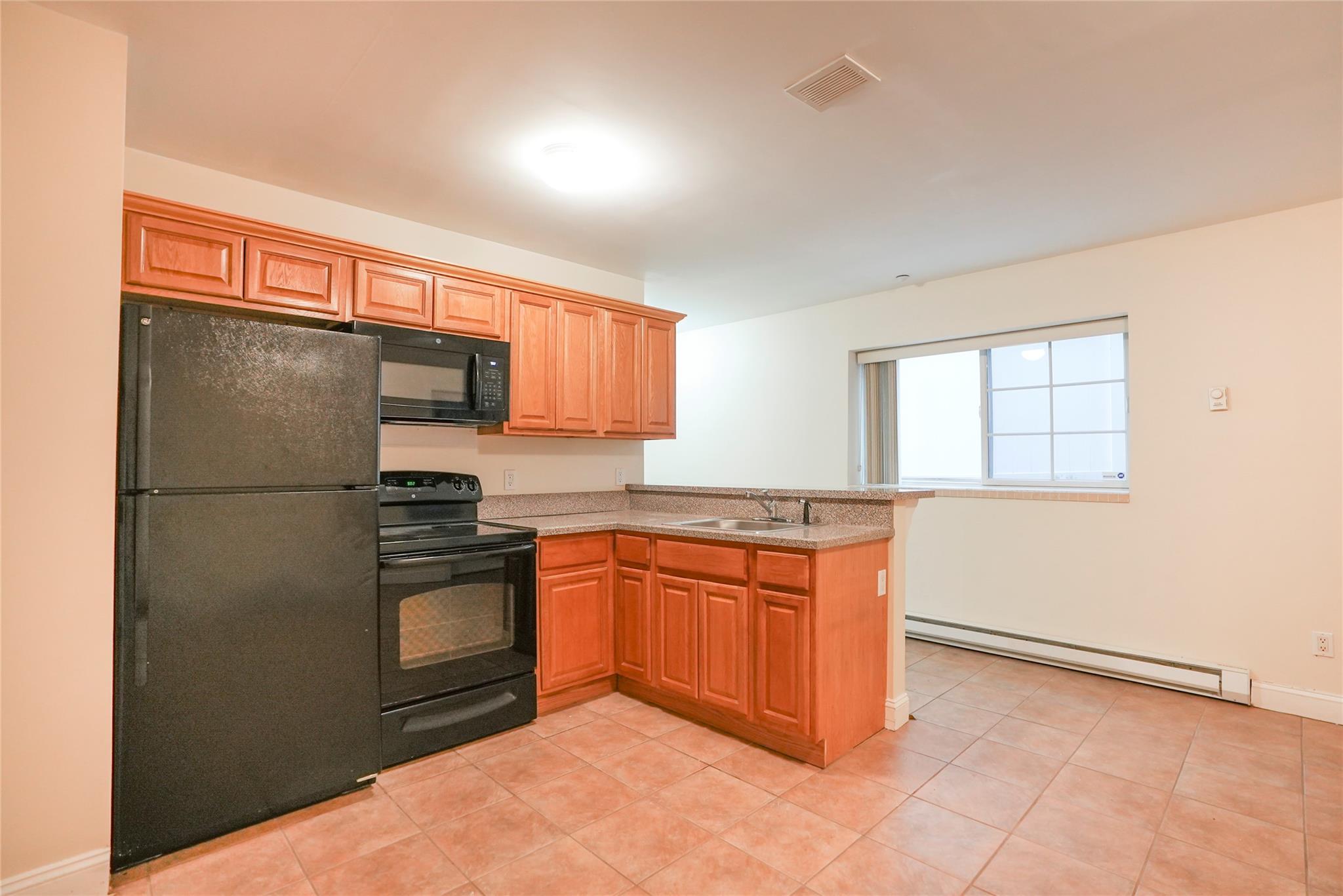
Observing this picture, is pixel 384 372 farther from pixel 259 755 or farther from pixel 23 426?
pixel 259 755

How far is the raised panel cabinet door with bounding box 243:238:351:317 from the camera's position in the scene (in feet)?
8.61

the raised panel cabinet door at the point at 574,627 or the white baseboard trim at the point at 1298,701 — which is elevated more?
the raised panel cabinet door at the point at 574,627

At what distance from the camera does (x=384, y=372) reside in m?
2.86

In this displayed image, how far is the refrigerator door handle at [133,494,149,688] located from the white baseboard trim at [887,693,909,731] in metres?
2.83

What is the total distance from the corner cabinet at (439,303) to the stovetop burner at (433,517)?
1.41ft

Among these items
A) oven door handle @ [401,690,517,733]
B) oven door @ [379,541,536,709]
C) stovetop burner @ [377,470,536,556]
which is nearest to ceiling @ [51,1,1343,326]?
stovetop burner @ [377,470,536,556]

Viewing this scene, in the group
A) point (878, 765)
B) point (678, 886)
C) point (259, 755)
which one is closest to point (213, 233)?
point (259, 755)

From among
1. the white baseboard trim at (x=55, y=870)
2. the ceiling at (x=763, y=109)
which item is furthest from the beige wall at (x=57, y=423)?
the ceiling at (x=763, y=109)

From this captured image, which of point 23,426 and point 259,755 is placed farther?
point 259,755

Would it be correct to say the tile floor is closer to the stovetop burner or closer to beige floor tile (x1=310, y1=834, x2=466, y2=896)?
beige floor tile (x1=310, y1=834, x2=466, y2=896)

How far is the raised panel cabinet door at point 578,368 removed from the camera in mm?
3627

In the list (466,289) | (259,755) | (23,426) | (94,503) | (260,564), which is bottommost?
(259,755)

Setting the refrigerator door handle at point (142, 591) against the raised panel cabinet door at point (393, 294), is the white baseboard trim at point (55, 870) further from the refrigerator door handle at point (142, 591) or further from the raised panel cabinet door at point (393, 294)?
the raised panel cabinet door at point (393, 294)

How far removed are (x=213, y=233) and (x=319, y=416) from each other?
3.11 feet
